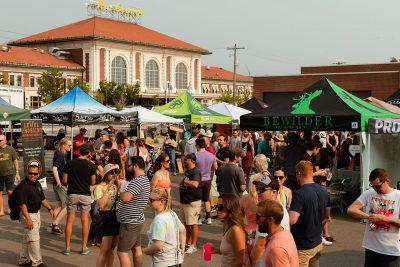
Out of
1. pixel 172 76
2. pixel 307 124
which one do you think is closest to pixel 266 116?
pixel 307 124

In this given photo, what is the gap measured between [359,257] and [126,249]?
408cm

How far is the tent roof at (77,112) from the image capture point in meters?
16.8

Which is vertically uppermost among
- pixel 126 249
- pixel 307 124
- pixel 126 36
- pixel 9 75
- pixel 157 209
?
pixel 126 36

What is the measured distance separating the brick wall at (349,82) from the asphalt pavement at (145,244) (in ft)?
102

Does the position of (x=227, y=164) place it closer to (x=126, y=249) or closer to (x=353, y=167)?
(x=126, y=249)

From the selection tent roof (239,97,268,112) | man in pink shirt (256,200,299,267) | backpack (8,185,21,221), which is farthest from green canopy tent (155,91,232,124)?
man in pink shirt (256,200,299,267)

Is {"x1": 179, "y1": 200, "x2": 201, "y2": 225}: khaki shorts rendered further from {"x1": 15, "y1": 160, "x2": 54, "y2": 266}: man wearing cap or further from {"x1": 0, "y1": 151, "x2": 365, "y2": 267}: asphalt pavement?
{"x1": 15, "y1": 160, "x2": 54, "y2": 266}: man wearing cap

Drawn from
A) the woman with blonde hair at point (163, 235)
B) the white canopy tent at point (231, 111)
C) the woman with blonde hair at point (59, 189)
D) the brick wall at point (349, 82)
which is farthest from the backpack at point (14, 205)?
the brick wall at point (349, 82)

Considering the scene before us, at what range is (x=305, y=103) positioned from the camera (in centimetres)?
1184

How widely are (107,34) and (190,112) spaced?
67.6 meters

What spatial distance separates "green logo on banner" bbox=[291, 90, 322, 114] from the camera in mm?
A: 11550

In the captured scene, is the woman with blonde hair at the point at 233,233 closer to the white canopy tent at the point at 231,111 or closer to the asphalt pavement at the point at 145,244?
the asphalt pavement at the point at 145,244

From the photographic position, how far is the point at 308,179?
5.83m

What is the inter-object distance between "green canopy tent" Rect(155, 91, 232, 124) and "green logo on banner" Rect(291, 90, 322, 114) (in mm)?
8023
